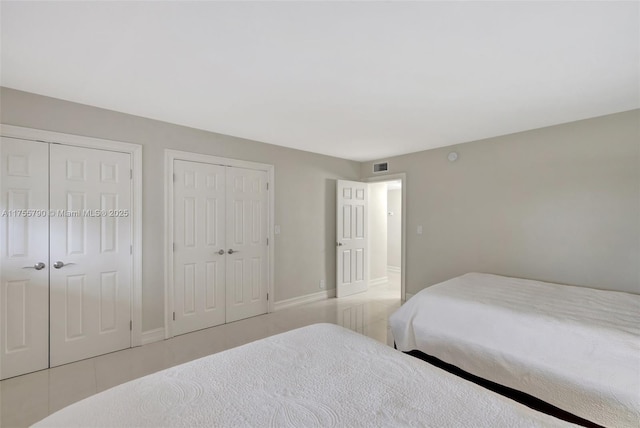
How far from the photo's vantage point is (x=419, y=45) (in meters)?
1.74

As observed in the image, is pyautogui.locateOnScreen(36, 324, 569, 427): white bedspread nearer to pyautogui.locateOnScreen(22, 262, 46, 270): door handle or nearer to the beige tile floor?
the beige tile floor

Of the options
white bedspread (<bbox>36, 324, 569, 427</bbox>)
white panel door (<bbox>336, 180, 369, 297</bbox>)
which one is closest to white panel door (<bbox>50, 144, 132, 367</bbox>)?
white bedspread (<bbox>36, 324, 569, 427</bbox>)

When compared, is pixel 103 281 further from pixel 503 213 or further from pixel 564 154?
pixel 564 154

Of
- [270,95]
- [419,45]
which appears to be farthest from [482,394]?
[270,95]

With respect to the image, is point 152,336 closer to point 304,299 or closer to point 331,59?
point 304,299

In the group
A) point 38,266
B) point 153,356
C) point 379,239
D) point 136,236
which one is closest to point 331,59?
point 136,236

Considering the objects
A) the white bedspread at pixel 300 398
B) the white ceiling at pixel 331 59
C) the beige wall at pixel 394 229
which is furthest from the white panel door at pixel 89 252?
the beige wall at pixel 394 229

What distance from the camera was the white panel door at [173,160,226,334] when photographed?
327cm

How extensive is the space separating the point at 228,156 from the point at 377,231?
3.33m

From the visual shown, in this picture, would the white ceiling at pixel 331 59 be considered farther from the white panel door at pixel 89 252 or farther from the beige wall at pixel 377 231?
the beige wall at pixel 377 231

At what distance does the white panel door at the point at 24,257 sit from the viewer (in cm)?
234

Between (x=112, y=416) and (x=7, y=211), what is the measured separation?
93.6 inches

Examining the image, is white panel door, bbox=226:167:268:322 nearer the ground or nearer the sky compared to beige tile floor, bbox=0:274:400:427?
nearer the sky

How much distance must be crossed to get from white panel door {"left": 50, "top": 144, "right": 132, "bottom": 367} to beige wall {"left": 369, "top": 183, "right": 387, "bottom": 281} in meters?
3.88
